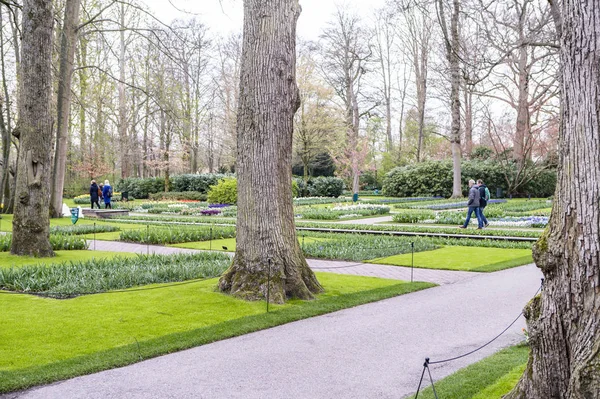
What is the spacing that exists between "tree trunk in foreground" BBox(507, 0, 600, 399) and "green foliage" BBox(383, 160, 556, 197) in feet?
107

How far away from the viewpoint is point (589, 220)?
374cm

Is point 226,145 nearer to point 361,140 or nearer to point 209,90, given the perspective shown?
point 209,90

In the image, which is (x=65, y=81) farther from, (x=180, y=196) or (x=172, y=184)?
(x=172, y=184)

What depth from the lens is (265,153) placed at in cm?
869

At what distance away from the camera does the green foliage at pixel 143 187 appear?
147ft

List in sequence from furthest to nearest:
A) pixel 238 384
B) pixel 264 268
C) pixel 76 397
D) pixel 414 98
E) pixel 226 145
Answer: pixel 414 98 → pixel 226 145 → pixel 264 268 → pixel 238 384 → pixel 76 397

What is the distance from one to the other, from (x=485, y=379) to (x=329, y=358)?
158cm

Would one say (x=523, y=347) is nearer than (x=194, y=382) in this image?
No

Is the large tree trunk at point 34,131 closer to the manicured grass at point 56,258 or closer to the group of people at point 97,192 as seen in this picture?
the manicured grass at point 56,258

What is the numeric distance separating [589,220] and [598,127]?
23.7 inches

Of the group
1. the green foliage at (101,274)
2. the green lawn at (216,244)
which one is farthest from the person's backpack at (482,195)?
the green foliage at (101,274)

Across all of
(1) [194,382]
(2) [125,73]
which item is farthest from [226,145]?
(1) [194,382]

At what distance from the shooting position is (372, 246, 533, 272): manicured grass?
12320mm

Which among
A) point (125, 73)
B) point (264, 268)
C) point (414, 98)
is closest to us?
point (264, 268)
